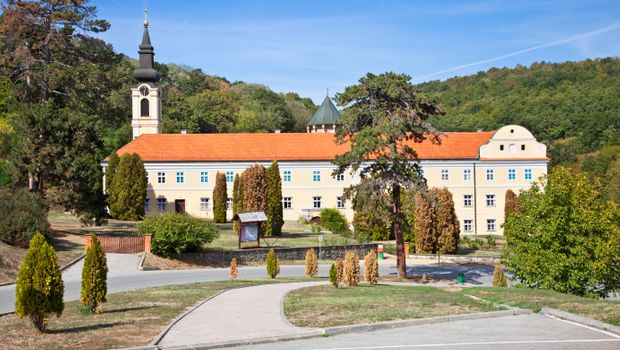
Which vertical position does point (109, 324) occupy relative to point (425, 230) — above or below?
below

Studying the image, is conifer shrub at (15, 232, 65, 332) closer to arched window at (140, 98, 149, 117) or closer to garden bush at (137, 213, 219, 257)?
garden bush at (137, 213, 219, 257)

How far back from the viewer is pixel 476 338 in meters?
14.4

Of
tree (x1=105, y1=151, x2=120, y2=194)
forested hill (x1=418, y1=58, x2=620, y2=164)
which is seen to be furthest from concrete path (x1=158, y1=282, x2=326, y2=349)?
forested hill (x1=418, y1=58, x2=620, y2=164)

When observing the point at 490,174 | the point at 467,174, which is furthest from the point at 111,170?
the point at 490,174

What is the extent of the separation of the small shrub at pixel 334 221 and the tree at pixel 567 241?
26479mm

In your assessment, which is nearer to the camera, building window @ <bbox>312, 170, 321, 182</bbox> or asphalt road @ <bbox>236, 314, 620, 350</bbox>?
asphalt road @ <bbox>236, 314, 620, 350</bbox>

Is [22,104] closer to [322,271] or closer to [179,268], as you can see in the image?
[179,268]

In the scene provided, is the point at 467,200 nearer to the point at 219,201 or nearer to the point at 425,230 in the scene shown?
the point at 425,230

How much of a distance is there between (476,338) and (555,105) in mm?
106013

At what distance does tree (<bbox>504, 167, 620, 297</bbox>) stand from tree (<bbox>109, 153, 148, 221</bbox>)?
34.9 m

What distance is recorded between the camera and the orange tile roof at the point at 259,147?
63500 millimetres

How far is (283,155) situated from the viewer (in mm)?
64125

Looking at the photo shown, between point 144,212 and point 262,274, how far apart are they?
91.4ft

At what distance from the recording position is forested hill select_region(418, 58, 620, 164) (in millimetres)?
103125
